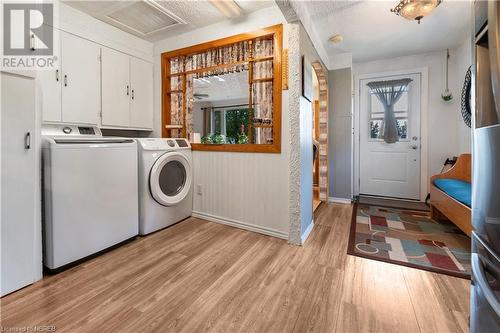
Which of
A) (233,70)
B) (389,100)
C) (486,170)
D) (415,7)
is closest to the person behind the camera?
(486,170)

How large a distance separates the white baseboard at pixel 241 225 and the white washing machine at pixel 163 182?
207 mm

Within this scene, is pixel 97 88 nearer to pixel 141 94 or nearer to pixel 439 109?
pixel 141 94

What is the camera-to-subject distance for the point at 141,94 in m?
3.02

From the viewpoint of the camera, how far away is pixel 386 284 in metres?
1.59

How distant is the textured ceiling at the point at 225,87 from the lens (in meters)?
2.65

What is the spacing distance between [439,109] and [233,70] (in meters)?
3.27

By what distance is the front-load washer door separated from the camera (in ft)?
7.84

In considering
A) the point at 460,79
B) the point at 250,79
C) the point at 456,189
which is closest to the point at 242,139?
the point at 250,79

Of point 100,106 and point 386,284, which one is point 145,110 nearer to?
point 100,106

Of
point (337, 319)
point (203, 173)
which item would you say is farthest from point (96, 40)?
point (337, 319)

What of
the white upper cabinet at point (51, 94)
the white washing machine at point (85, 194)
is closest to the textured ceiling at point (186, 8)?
the white upper cabinet at point (51, 94)

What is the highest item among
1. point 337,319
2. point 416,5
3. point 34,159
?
point 416,5

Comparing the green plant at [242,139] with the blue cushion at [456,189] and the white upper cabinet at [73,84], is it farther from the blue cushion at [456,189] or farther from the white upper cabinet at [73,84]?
the blue cushion at [456,189]

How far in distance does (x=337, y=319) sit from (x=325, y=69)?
3254 mm
